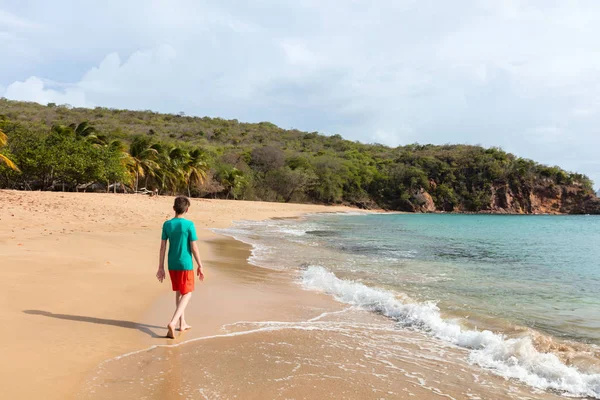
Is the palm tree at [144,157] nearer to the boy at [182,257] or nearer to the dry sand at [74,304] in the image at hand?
the dry sand at [74,304]

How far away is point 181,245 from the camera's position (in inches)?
181

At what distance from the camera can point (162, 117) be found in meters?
99.5

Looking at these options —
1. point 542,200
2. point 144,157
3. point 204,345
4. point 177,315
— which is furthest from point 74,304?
point 542,200

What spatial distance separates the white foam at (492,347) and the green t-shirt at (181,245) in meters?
3.14

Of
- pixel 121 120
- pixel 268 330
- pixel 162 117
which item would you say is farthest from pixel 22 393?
pixel 162 117

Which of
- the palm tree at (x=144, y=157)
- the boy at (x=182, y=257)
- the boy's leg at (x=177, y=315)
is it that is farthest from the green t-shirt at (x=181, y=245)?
the palm tree at (x=144, y=157)

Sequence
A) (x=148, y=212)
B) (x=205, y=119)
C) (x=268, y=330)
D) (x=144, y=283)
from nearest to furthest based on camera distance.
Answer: (x=268, y=330), (x=144, y=283), (x=148, y=212), (x=205, y=119)

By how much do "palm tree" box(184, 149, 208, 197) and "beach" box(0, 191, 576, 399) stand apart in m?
38.5

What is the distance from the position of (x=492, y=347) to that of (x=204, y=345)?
3273 millimetres

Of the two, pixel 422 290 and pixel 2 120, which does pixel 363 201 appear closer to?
pixel 2 120

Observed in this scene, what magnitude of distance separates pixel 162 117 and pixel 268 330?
4063 inches

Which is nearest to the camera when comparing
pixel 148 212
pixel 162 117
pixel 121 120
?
pixel 148 212

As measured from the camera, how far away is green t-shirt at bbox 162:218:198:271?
460 cm

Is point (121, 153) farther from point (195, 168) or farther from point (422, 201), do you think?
point (422, 201)
